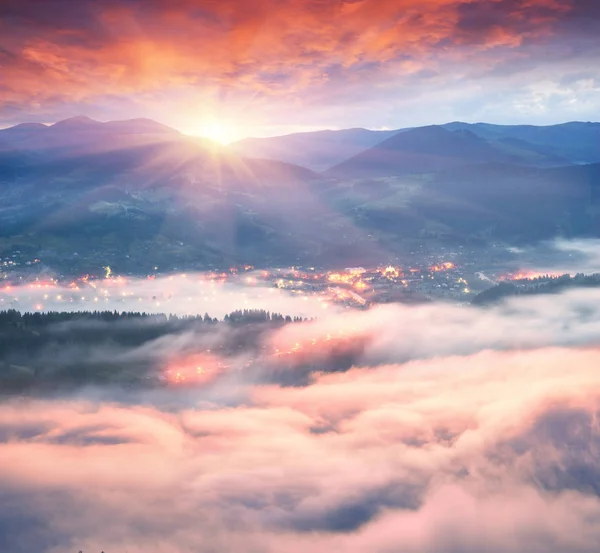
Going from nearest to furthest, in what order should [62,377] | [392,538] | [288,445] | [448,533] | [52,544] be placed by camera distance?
[52,544], [392,538], [448,533], [288,445], [62,377]

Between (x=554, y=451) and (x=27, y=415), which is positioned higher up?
(x=27, y=415)

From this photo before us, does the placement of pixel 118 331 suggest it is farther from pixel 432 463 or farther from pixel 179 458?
pixel 432 463

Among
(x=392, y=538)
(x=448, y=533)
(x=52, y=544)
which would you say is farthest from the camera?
(x=448, y=533)

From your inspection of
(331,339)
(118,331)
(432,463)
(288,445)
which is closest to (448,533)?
(432,463)

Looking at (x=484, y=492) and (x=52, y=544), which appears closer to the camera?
(x=52, y=544)

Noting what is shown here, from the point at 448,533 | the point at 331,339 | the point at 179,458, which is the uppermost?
the point at 331,339

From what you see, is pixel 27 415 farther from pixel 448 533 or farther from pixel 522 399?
pixel 522 399

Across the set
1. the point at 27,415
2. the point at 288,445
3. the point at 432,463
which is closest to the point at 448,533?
the point at 432,463

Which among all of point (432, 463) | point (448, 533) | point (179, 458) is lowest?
point (448, 533)

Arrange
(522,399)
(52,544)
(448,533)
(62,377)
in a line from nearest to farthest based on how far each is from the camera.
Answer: (52,544), (448,533), (62,377), (522,399)
